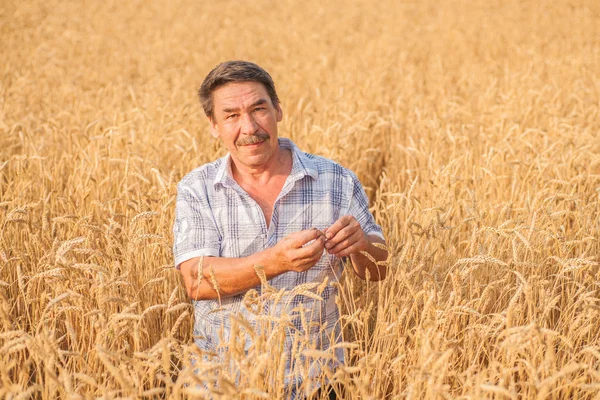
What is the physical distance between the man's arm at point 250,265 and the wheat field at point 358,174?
0.09 meters

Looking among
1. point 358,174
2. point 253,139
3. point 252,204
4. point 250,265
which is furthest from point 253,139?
point 358,174

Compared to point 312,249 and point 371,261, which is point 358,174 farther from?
point 312,249

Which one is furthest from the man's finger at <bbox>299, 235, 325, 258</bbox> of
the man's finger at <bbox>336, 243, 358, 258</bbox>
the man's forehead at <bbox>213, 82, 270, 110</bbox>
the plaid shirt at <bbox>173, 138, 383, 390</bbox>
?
the man's forehead at <bbox>213, 82, 270, 110</bbox>

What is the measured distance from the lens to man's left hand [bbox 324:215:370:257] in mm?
2014

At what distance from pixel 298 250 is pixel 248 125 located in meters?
0.62

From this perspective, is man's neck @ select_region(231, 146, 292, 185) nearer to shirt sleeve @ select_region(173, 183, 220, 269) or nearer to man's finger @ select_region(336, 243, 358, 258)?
shirt sleeve @ select_region(173, 183, 220, 269)

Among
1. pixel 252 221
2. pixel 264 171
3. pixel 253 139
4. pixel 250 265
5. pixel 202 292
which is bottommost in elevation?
pixel 202 292

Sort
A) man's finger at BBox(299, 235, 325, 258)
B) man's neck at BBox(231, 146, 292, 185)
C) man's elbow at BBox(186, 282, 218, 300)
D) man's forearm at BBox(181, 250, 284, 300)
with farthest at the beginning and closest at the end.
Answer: man's neck at BBox(231, 146, 292, 185), man's elbow at BBox(186, 282, 218, 300), man's forearm at BBox(181, 250, 284, 300), man's finger at BBox(299, 235, 325, 258)

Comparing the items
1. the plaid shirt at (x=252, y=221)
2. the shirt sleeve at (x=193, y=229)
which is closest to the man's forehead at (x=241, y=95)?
the plaid shirt at (x=252, y=221)

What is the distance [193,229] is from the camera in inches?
88.5

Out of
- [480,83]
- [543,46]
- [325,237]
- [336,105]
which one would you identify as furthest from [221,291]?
[543,46]

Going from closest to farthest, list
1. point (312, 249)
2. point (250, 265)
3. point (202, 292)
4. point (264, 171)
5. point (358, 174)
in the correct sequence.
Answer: point (312, 249) < point (250, 265) < point (202, 292) < point (264, 171) < point (358, 174)

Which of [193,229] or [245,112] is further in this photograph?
[245,112]

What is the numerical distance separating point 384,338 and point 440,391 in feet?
1.55
